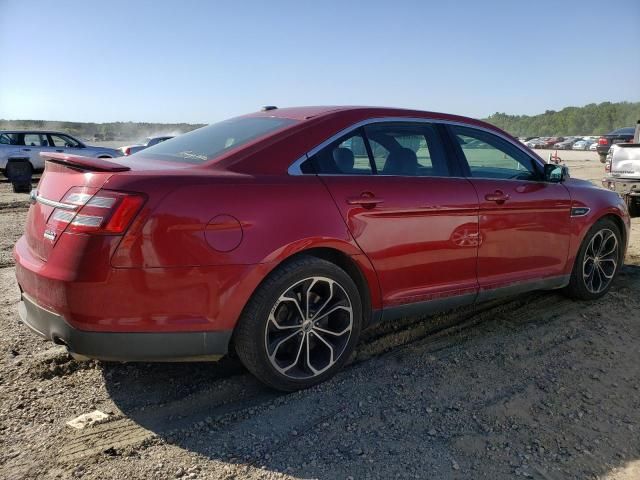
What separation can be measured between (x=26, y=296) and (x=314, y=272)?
153cm

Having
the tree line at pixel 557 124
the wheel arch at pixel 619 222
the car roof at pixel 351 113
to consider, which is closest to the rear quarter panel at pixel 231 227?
the car roof at pixel 351 113

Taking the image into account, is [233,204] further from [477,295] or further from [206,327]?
[477,295]

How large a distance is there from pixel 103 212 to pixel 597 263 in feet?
13.5

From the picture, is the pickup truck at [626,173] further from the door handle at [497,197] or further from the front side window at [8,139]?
the front side window at [8,139]

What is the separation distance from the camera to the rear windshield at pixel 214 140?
3000 millimetres

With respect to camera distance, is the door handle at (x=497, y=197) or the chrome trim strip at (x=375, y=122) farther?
the door handle at (x=497, y=197)

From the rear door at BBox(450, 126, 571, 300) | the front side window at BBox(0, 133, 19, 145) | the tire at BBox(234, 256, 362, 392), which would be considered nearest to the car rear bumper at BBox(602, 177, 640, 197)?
the rear door at BBox(450, 126, 571, 300)

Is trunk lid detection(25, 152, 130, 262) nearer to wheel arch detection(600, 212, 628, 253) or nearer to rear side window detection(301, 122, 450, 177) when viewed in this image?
rear side window detection(301, 122, 450, 177)

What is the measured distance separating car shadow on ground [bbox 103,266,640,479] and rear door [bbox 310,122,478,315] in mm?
482

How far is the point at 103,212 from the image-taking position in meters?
2.40

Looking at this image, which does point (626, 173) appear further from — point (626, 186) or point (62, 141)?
point (62, 141)

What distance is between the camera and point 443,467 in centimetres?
234

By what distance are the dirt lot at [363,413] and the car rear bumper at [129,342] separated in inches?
14.2

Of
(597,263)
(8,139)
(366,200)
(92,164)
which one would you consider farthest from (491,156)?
(8,139)
